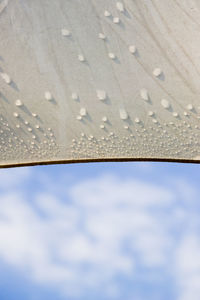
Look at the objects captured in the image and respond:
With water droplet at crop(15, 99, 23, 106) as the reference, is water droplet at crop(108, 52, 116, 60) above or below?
above

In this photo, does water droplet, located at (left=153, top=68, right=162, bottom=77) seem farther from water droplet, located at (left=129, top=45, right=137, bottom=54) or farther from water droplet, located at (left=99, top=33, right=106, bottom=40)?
water droplet, located at (left=99, top=33, right=106, bottom=40)

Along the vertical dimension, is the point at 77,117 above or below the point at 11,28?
below

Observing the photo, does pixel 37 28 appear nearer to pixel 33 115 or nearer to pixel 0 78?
pixel 0 78

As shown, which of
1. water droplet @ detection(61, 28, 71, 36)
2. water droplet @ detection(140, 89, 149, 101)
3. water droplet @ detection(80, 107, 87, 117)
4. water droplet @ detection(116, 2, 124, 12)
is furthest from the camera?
water droplet @ detection(80, 107, 87, 117)

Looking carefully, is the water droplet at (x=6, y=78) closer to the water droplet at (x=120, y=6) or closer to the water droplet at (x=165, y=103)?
the water droplet at (x=120, y=6)

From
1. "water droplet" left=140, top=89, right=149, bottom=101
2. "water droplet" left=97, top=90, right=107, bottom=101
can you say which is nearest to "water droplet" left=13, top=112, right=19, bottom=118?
"water droplet" left=97, top=90, right=107, bottom=101

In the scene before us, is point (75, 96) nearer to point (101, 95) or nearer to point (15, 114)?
point (101, 95)

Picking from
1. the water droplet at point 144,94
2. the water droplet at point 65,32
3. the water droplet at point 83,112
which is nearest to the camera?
the water droplet at point 65,32

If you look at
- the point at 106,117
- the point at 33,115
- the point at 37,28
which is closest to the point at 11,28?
the point at 37,28

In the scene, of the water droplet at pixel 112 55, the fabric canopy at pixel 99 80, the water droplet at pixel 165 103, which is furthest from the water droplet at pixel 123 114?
the water droplet at pixel 112 55
